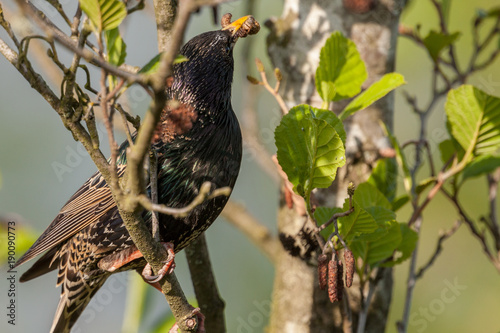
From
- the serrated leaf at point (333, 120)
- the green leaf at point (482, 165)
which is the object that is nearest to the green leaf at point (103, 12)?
the serrated leaf at point (333, 120)

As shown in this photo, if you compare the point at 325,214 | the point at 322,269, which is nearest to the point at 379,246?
the point at 325,214

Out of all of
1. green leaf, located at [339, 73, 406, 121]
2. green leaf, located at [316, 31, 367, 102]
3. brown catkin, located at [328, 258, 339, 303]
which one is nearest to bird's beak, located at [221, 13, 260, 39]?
green leaf, located at [316, 31, 367, 102]

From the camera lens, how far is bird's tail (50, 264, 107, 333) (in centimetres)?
294

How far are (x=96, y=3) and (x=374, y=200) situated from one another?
4.40 ft

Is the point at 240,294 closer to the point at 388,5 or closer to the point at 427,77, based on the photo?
the point at 427,77

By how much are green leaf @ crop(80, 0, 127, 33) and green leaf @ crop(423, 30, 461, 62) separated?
1.73 m

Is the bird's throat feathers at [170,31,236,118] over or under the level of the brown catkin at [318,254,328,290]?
over

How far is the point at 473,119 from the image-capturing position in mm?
2398

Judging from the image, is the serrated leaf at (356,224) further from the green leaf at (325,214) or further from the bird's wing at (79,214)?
the bird's wing at (79,214)

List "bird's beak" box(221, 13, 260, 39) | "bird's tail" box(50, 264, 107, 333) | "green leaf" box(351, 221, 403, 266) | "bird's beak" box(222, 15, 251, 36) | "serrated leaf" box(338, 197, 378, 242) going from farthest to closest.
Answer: "bird's tail" box(50, 264, 107, 333), "bird's beak" box(222, 15, 251, 36), "bird's beak" box(221, 13, 260, 39), "green leaf" box(351, 221, 403, 266), "serrated leaf" box(338, 197, 378, 242)

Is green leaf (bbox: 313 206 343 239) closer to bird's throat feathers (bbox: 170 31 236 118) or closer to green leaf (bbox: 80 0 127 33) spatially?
bird's throat feathers (bbox: 170 31 236 118)

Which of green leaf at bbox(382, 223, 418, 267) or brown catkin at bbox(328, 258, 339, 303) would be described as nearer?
brown catkin at bbox(328, 258, 339, 303)

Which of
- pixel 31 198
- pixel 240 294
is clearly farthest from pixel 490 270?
pixel 31 198

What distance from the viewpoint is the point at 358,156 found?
279 cm
